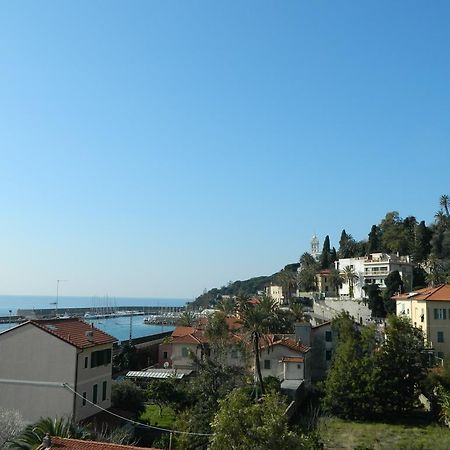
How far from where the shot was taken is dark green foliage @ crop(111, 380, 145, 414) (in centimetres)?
3812

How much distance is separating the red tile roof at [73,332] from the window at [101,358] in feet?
2.18

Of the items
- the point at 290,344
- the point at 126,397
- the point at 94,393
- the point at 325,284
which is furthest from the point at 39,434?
the point at 325,284

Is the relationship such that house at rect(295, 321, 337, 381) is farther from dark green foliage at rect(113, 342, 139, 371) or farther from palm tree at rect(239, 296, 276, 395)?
dark green foliage at rect(113, 342, 139, 371)

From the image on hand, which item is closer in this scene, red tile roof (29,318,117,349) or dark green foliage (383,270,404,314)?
red tile roof (29,318,117,349)

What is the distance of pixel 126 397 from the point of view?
38688mm

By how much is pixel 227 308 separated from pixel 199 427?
4454 cm

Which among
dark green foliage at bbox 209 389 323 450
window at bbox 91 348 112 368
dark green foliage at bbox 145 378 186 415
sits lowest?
dark green foliage at bbox 145 378 186 415

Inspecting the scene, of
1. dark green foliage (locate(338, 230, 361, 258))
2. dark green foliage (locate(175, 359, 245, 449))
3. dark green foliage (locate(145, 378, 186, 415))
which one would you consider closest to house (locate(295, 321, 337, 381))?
dark green foliage (locate(175, 359, 245, 449))

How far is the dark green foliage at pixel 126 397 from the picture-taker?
1501 inches

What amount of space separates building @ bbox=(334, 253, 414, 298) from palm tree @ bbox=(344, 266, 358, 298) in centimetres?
29

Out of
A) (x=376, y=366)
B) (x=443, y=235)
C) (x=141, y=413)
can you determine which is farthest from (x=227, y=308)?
(x=443, y=235)

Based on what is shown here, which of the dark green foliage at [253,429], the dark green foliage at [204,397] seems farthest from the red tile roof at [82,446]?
the dark green foliage at [204,397]

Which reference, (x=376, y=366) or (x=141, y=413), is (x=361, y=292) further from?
(x=141, y=413)

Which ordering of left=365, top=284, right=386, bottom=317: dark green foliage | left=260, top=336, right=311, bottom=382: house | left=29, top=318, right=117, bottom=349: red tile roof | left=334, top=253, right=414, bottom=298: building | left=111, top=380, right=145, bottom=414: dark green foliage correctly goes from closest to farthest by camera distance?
left=29, top=318, right=117, bottom=349: red tile roof
left=111, top=380, right=145, bottom=414: dark green foliage
left=260, top=336, right=311, bottom=382: house
left=365, top=284, right=386, bottom=317: dark green foliage
left=334, top=253, right=414, bottom=298: building
